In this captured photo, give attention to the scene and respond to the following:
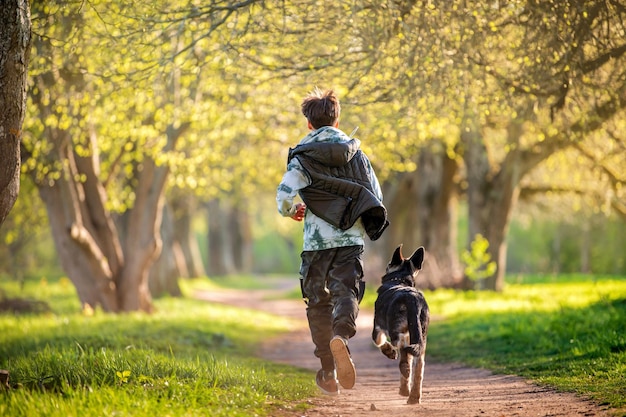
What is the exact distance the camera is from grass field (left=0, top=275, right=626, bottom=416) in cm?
527

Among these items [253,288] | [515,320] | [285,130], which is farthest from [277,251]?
[515,320]

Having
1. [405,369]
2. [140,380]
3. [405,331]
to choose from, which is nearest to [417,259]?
[405,331]

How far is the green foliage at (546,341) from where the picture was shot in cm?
672

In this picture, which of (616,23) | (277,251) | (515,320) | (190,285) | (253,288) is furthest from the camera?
(277,251)

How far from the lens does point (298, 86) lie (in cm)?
1059

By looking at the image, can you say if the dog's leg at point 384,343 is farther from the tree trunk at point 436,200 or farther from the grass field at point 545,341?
the tree trunk at point 436,200

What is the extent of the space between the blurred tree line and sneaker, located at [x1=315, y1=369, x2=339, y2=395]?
387 cm

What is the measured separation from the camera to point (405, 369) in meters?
5.81

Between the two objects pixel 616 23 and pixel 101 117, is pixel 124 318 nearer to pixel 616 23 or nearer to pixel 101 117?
pixel 101 117

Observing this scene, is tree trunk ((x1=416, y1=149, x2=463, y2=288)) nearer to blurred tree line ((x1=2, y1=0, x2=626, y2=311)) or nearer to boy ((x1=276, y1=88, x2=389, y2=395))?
blurred tree line ((x1=2, y1=0, x2=626, y2=311))

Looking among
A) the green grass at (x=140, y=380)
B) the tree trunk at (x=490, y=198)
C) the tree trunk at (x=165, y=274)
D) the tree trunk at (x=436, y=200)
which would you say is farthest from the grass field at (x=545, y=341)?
the tree trunk at (x=165, y=274)

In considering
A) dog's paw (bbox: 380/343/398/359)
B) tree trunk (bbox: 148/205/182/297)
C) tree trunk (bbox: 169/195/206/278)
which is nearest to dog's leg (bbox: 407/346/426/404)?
dog's paw (bbox: 380/343/398/359)

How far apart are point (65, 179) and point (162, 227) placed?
485 inches

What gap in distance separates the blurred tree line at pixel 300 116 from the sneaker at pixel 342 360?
12.8 ft
